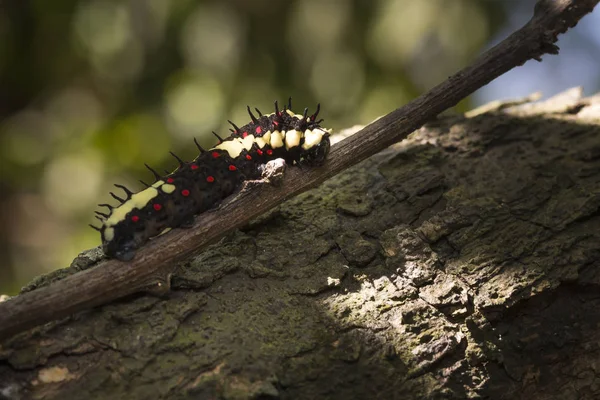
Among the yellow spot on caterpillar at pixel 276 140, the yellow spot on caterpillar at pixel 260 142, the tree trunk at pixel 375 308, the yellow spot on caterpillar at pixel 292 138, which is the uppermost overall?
the yellow spot on caterpillar at pixel 260 142

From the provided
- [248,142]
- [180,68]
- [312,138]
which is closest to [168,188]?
[248,142]

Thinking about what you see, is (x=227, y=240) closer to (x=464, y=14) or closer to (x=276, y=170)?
(x=276, y=170)

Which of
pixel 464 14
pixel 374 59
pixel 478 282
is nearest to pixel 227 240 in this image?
pixel 478 282

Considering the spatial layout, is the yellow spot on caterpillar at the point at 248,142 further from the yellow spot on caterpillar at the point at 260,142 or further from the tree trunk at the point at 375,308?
the tree trunk at the point at 375,308

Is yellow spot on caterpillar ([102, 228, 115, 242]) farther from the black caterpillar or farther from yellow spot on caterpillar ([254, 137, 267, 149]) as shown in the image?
yellow spot on caterpillar ([254, 137, 267, 149])

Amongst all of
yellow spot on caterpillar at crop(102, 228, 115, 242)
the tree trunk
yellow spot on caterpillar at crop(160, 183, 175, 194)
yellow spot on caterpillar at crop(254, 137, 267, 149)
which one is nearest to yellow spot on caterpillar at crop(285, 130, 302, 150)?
yellow spot on caterpillar at crop(254, 137, 267, 149)

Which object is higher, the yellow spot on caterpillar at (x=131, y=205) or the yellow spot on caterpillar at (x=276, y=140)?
the yellow spot on caterpillar at (x=276, y=140)

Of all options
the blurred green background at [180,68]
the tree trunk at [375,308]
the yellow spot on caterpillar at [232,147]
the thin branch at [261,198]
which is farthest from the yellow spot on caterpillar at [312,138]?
the blurred green background at [180,68]
